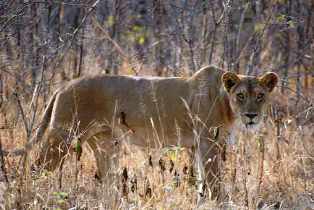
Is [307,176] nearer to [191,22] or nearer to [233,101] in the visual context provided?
[233,101]

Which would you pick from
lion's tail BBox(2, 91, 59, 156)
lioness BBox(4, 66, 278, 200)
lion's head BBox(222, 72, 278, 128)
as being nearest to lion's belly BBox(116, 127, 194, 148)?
lioness BBox(4, 66, 278, 200)

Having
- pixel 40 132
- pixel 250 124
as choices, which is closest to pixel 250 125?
pixel 250 124

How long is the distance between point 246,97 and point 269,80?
0.33 meters

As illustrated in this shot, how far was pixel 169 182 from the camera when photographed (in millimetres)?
5664

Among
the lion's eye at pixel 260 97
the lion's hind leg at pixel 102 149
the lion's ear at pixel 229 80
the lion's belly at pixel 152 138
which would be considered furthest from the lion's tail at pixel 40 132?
the lion's eye at pixel 260 97

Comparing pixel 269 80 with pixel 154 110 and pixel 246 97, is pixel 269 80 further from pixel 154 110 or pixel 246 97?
pixel 154 110

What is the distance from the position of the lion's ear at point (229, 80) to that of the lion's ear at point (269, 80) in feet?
0.84

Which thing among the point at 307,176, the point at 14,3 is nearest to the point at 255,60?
the point at 307,176

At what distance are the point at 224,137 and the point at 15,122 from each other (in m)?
1.99

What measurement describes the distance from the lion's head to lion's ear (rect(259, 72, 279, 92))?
0.14 ft

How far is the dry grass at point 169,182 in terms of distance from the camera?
5.31m

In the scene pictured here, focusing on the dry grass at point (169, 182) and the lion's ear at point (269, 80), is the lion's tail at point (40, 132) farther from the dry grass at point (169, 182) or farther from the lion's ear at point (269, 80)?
the lion's ear at point (269, 80)

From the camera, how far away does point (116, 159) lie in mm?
6691

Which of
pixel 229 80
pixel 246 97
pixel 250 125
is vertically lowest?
pixel 250 125
